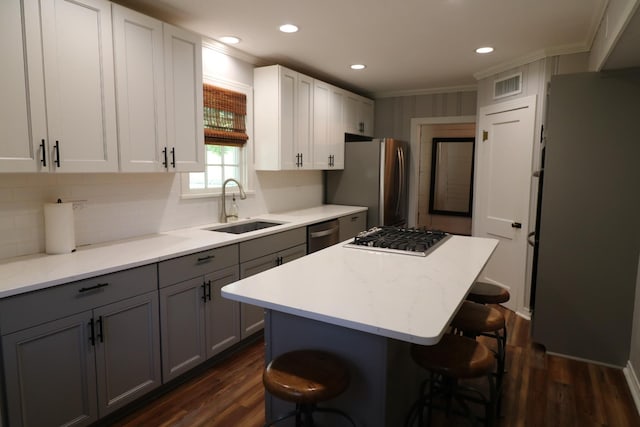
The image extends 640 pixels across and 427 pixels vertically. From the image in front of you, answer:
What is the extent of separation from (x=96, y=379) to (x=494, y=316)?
2.12 metres

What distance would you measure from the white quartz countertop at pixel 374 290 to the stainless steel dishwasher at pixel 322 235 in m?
1.29

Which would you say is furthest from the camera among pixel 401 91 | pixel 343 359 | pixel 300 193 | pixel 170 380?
pixel 401 91

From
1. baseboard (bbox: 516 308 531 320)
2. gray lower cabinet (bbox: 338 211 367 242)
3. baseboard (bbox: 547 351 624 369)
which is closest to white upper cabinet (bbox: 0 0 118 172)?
gray lower cabinet (bbox: 338 211 367 242)

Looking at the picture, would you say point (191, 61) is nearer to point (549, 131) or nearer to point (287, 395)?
point (287, 395)

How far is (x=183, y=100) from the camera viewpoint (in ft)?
9.08

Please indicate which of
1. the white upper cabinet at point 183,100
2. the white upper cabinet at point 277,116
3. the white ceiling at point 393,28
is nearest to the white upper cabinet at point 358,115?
the white ceiling at point 393,28

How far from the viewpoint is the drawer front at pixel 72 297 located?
5.47 ft

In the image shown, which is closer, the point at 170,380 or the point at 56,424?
the point at 56,424

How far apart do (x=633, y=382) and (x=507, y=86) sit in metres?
2.77

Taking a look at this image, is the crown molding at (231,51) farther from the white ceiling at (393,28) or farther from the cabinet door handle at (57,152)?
the cabinet door handle at (57,152)

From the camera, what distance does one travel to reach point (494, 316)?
220cm

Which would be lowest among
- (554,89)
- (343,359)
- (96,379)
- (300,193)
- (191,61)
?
(96,379)

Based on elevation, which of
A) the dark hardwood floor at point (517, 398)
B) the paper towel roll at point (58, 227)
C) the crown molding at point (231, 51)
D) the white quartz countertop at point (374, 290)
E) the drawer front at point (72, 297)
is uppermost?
the crown molding at point (231, 51)

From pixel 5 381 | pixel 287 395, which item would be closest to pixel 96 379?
pixel 5 381
